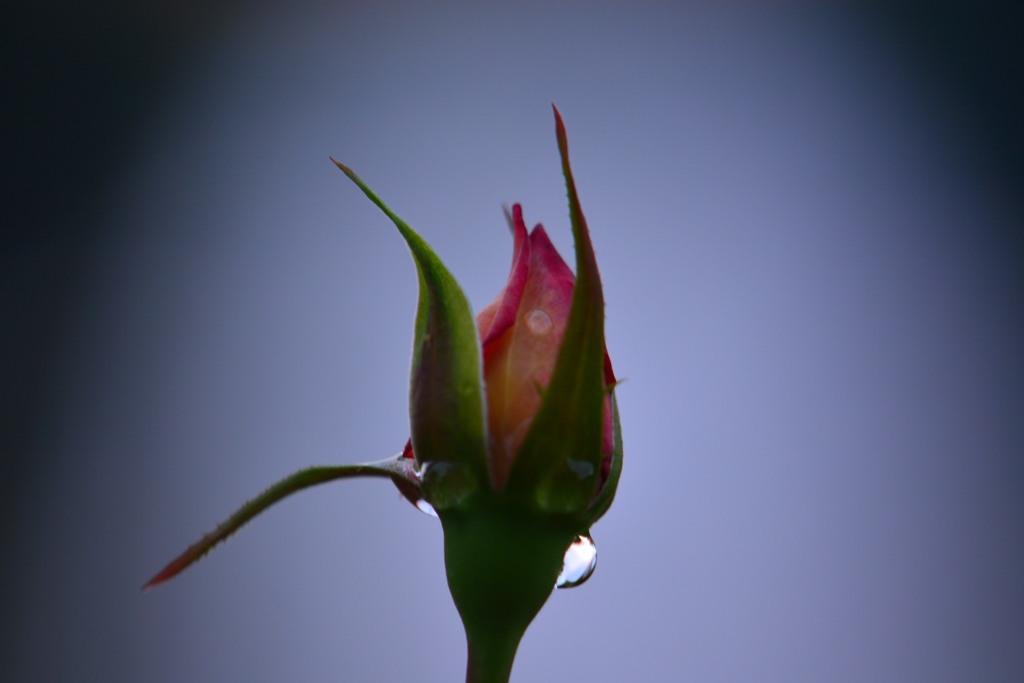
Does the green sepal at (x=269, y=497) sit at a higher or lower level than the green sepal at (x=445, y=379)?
lower

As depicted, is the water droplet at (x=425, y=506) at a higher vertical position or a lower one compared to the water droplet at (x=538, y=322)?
lower

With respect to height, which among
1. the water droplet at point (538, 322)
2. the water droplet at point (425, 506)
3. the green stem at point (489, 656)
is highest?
the water droplet at point (538, 322)

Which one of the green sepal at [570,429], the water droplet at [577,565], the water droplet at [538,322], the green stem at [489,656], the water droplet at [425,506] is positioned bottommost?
the green stem at [489,656]

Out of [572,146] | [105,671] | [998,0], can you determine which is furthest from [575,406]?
[998,0]
